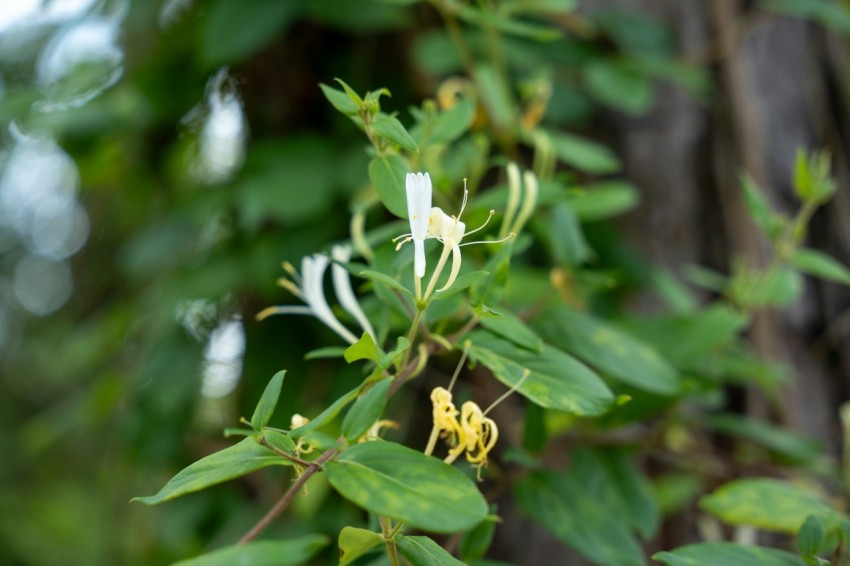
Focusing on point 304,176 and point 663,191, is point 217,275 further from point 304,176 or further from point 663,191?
point 663,191

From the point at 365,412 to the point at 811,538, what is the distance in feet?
0.67

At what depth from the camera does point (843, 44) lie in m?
0.97

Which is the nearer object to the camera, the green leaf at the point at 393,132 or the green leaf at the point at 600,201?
the green leaf at the point at 393,132

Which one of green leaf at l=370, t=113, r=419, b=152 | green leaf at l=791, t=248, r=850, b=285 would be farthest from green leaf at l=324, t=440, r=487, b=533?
green leaf at l=791, t=248, r=850, b=285

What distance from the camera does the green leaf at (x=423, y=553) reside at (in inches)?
12.4

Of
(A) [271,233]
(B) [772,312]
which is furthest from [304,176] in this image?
(B) [772,312]

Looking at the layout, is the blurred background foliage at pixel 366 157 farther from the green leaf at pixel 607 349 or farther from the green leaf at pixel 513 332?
the green leaf at pixel 513 332

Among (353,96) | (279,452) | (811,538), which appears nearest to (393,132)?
(353,96)

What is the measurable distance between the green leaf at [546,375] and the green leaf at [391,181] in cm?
8

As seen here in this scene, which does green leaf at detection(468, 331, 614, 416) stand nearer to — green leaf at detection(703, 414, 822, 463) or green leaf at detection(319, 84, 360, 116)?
green leaf at detection(319, 84, 360, 116)

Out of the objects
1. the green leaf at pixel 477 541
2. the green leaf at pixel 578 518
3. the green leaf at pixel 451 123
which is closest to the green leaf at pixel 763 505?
the green leaf at pixel 578 518

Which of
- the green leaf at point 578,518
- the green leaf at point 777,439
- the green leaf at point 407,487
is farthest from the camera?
→ the green leaf at point 777,439

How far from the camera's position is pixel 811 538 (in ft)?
1.15

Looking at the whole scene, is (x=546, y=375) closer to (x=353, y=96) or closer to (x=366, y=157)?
(x=353, y=96)
